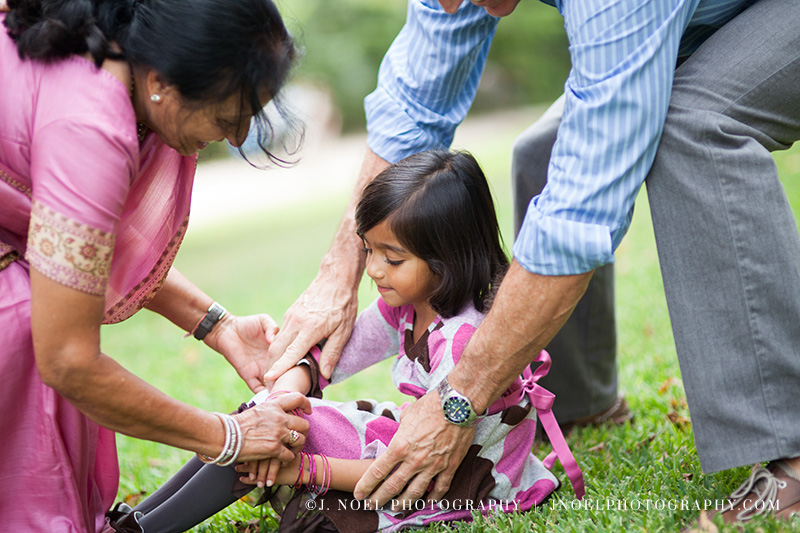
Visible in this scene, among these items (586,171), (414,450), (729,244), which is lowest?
(414,450)

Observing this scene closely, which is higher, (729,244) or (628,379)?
(729,244)

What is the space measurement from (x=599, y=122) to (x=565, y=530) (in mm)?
980

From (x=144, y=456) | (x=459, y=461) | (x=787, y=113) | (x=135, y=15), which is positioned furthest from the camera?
(x=144, y=456)

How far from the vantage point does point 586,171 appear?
1790 mm

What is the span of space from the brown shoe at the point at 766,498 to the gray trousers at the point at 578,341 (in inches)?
42.2

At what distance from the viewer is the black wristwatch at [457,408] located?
1970mm

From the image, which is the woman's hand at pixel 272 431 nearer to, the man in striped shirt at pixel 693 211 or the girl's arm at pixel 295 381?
the girl's arm at pixel 295 381


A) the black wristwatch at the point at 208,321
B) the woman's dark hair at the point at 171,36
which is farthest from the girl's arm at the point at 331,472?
the woman's dark hair at the point at 171,36

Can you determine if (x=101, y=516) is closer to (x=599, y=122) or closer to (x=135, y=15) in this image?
(x=135, y=15)

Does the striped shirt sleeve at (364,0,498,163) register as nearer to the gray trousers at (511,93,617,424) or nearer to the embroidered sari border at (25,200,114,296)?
the gray trousers at (511,93,617,424)

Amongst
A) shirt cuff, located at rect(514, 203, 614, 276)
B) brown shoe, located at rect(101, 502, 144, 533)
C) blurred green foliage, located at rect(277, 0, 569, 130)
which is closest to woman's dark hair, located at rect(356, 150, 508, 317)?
shirt cuff, located at rect(514, 203, 614, 276)

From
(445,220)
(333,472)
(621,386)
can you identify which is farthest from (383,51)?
(333,472)

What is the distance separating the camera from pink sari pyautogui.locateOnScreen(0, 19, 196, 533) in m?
1.58

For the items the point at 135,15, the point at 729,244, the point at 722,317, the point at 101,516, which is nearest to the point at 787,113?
the point at 729,244
